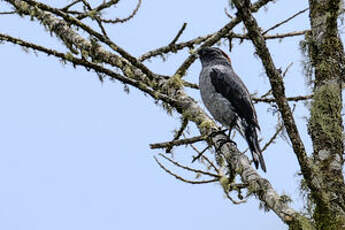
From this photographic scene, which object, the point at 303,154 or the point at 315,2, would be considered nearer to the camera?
the point at 303,154

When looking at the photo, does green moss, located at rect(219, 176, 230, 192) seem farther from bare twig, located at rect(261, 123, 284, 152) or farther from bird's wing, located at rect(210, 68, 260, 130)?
bird's wing, located at rect(210, 68, 260, 130)

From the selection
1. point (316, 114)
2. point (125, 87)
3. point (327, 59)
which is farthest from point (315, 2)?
point (125, 87)

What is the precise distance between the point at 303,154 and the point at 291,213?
34cm

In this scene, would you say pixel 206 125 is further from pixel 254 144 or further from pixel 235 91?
pixel 235 91

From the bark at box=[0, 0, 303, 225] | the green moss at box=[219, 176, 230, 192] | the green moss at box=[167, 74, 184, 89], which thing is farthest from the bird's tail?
the green moss at box=[219, 176, 230, 192]

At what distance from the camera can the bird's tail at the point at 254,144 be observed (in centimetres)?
432

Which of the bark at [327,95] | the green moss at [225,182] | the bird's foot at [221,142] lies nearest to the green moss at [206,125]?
the bird's foot at [221,142]

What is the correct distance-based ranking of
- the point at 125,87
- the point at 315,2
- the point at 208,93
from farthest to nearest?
1. the point at 208,93
2. the point at 125,87
3. the point at 315,2

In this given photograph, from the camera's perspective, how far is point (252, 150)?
14.7 feet

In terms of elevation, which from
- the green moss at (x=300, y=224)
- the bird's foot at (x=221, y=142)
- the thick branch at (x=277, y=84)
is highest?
the bird's foot at (x=221, y=142)

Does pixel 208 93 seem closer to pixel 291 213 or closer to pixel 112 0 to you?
pixel 112 0

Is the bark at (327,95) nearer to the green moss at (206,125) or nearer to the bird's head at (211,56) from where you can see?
the green moss at (206,125)

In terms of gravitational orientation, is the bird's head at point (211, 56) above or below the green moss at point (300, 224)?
above

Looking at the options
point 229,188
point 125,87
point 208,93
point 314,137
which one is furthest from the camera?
point 208,93
